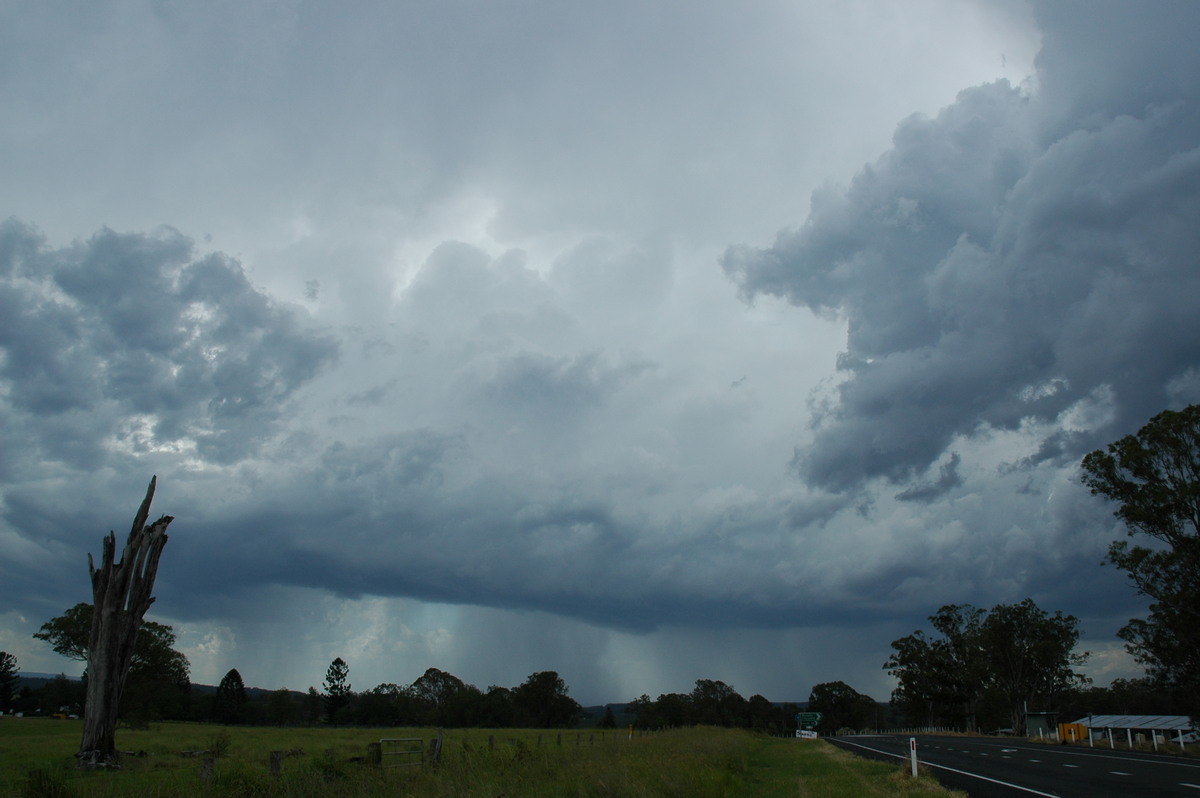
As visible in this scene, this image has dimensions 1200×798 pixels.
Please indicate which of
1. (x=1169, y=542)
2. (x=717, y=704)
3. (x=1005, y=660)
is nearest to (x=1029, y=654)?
(x=1005, y=660)

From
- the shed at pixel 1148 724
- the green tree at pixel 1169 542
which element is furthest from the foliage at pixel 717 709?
the green tree at pixel 1169 542

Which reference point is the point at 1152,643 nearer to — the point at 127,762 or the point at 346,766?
the point at 346,766

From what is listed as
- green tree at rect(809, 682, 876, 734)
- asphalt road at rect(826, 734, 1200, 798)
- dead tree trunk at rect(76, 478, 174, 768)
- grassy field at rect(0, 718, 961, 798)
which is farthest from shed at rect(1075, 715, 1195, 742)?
green tree at rect(809, 682, 876, 734)

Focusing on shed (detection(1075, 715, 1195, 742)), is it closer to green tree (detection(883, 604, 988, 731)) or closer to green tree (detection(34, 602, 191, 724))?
green tree (detection(883, 604, 988, 731))

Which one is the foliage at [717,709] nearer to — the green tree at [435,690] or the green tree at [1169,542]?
the green tree at [435,690]

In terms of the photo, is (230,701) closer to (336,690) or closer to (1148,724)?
(336,690)

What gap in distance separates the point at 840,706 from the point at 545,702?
80120mm

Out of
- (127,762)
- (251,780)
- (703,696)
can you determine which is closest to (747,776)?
(251,780)

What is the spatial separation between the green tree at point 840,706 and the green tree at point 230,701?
121533 millimetres

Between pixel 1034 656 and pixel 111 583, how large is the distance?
99955 millimetres

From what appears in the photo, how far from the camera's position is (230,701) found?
126312mm

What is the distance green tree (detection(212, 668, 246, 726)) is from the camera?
12319cm

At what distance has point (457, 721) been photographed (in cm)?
12250

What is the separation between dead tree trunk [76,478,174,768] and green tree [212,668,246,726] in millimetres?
109850
